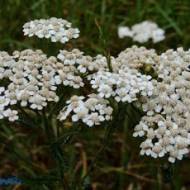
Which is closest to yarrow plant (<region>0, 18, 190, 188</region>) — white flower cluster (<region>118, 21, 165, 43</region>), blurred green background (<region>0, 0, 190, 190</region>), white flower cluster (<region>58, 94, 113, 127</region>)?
white flower cluster (<region>58, 94, 113, 127</region>)

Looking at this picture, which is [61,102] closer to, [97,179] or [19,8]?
[97,179]

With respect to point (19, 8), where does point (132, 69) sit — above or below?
below

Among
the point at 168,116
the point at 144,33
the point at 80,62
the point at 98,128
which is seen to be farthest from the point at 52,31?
the point at 144,33

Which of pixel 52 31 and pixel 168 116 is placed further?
pixel 52 31

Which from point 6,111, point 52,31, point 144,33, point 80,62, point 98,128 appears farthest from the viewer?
point 144,33

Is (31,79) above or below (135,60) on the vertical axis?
below

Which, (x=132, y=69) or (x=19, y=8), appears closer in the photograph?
(x=132, y=69)

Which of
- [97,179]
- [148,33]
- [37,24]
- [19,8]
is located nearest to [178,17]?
[148,33]

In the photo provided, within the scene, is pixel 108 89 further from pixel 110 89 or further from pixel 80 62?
pixel 80 62

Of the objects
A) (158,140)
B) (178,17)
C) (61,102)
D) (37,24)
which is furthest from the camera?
(178,17)
